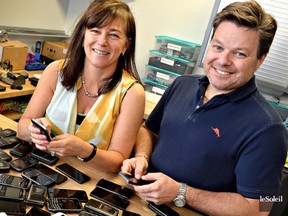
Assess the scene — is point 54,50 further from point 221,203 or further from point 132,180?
point 221,203

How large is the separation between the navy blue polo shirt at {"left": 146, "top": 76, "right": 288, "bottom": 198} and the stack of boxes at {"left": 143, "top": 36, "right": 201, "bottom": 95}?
1.18 meters

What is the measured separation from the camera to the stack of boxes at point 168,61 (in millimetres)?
2424

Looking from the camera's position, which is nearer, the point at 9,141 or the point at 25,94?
the point at 9,141

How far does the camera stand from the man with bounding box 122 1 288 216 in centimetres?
100

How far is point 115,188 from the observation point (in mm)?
1043

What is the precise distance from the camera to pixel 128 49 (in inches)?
55.8

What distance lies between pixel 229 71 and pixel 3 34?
1842 millimetres

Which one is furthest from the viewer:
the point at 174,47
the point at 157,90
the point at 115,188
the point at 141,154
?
the point at 157,90

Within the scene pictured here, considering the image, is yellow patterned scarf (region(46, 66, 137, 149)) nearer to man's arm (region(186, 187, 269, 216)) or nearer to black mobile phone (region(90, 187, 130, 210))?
black mobile phone (region(90, 187, 130, 210))

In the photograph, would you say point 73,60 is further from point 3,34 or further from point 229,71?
point 3,34

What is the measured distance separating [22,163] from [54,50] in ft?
6.38

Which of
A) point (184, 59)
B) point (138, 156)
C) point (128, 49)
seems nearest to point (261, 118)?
point (138, 156)

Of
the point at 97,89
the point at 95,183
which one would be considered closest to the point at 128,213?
the point at 95,183

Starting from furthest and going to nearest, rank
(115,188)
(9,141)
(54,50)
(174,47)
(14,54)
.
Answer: (54,50) < (174,47) < (14,54) < (9,141) < (115,188)
